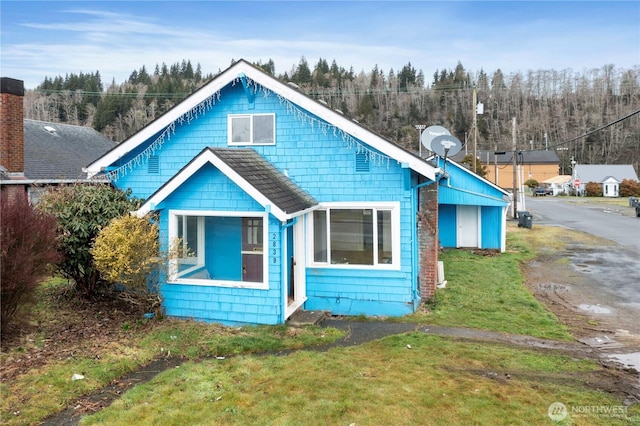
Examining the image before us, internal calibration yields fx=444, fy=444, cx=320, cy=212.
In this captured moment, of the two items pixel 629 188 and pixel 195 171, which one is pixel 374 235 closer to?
pixel 195 171

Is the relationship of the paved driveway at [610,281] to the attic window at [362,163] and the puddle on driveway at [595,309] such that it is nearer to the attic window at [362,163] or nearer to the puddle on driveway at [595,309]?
Answer: the puddle on driveway at [595,309]

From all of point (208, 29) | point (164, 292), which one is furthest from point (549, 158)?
point (164, 292)

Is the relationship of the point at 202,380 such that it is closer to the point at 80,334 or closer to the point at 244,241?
the point at 80,334

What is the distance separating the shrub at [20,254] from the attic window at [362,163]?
20.7ft

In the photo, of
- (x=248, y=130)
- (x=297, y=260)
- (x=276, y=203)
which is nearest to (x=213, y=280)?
(x=297, y=260)

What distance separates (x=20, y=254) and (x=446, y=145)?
31.2 feet

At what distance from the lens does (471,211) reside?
19828 millimetres

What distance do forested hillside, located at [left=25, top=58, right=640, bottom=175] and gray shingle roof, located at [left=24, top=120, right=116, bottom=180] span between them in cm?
6463

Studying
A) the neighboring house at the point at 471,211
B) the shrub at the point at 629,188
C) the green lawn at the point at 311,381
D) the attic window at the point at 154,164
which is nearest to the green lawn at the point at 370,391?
the green lawn at the point at 311,381

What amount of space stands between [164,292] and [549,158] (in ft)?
337

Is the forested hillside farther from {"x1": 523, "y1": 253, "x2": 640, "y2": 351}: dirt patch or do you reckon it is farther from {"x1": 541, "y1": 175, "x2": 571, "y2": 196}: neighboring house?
{"x1": 523, "y1": 253, "x2": 640, "y2": 351}: dirt patch

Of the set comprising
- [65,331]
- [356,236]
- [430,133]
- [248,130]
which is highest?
[430,133]

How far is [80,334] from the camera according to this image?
8.21m

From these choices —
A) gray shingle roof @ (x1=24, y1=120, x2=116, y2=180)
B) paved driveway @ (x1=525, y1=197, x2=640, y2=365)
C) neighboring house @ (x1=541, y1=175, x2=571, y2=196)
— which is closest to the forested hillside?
neighboring house @ (x1=541, y1=175, x2=571, y2=196)
